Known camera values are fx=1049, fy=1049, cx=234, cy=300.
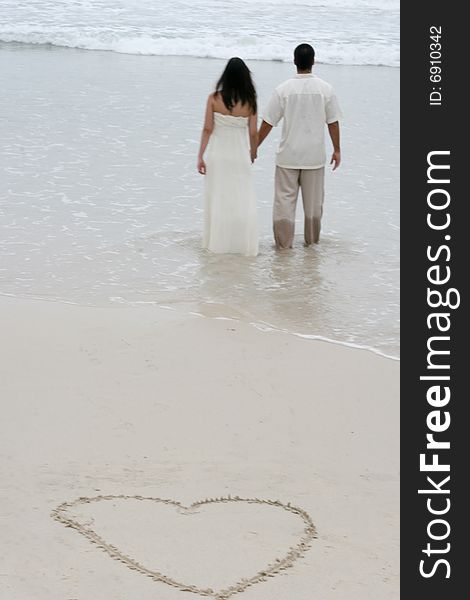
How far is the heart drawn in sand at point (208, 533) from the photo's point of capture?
3398mm

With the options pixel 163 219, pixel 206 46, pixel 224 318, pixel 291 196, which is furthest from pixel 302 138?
pixel 206 46

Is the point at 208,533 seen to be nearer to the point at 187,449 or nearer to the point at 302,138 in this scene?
the point at 187,449

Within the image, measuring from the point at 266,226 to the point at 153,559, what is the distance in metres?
6.00

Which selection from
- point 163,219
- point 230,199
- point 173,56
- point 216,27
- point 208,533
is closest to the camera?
point 208,533

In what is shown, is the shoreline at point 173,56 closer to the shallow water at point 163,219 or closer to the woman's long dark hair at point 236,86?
the shallow water at point 163,219

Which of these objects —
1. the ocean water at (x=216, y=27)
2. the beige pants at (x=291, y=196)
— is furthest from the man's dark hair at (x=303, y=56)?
the ocean water at (x=216, y=27)

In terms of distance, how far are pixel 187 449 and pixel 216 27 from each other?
22.7 m

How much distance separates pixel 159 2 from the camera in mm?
29266

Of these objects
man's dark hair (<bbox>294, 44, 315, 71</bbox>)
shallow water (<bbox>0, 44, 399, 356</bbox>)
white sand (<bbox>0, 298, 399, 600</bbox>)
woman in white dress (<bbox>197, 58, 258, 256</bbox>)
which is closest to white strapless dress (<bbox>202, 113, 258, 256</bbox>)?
woman in white dress (<bbox>197, 58, 258, 256</bbox>)

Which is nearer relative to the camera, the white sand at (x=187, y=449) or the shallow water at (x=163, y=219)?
the white sand at (x=187, y=449)

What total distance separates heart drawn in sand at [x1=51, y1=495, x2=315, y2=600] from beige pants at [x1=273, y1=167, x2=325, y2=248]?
462 cm

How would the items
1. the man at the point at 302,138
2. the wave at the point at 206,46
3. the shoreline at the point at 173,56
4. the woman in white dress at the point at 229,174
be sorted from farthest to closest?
1. the wave at the point at 206,46
2. the shoreline at the point at 173,56
3. the man at the point at 302,138
4. the woman in white dress at the point at 229,174

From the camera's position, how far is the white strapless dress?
814 cm

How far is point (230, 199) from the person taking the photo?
8.25m
